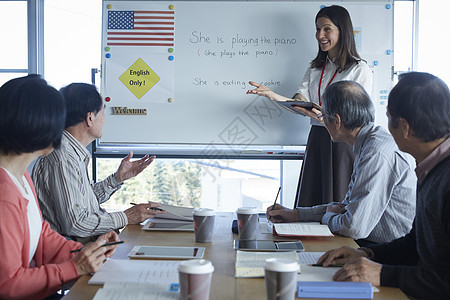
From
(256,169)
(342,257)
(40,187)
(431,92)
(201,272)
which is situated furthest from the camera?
(256,169)

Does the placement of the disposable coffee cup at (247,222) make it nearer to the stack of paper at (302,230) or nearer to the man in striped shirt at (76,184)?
the stack of paper at (302,230)

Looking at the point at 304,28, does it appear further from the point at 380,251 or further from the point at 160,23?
the point at 380,251

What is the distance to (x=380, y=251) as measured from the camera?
1.55m

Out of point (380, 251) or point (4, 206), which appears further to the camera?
point (380, 251)

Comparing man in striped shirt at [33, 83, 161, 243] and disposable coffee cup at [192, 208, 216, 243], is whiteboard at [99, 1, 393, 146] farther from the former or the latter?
disposable coffee cup at [192, 208, 216, 243]

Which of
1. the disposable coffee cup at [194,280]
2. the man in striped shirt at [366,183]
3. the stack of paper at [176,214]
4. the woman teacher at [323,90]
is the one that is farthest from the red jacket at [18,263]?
the woman teacher at [323,90]

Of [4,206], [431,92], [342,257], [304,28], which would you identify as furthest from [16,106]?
[304,28]

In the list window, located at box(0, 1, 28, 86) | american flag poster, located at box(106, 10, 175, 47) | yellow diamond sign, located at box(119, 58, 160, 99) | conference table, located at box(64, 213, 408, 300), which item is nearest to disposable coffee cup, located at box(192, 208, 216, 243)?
conference table, located at box(64, 213, 408, 300)

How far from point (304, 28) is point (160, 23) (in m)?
1.06

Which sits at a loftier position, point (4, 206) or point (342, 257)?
point (4, 206)

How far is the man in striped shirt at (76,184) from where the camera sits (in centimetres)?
191

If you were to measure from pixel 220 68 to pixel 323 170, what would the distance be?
1.06 m

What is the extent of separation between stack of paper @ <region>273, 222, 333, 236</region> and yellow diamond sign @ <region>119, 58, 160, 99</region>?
79.7 inches

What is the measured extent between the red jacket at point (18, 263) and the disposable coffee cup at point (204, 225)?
0.46 m
